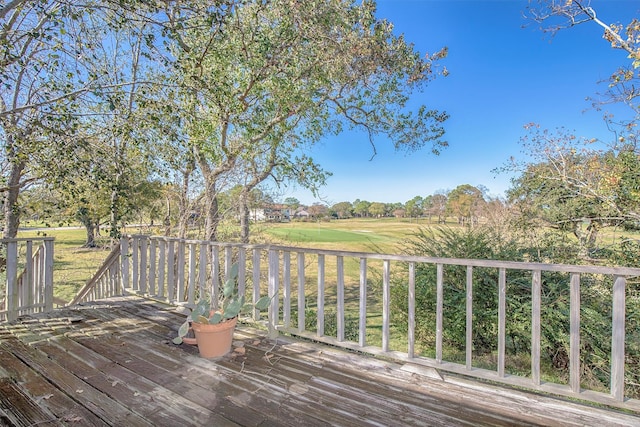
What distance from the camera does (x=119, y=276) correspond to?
15.0 ft

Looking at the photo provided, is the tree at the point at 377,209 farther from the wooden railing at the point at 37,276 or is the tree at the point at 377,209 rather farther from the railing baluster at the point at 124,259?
the wooden railing at the point at 37,276

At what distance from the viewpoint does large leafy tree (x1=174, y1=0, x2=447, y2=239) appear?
426cm

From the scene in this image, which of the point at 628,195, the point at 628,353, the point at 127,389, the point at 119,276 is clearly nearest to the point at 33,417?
the point at 127,389

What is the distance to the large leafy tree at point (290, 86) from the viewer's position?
168 inches

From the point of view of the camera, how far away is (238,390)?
189 cm

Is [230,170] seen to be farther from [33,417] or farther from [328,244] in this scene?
[33,417]

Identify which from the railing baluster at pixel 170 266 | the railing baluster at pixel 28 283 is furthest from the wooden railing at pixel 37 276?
the railing baluster at pixel 170 266

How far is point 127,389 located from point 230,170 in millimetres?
4320

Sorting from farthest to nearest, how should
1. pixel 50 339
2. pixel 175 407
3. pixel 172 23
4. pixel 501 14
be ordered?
pixel 501 14
pixel 172 23
pixel 50 339
pixel 175 407

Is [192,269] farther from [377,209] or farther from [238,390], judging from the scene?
[377,209]

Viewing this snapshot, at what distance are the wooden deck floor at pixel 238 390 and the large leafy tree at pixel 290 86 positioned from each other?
2.54 metres

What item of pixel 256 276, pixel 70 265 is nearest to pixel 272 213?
pixel 256 276

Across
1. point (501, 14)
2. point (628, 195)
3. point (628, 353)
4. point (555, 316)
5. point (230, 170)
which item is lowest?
point (628, 353)

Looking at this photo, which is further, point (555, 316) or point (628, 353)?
point (555, 316)
